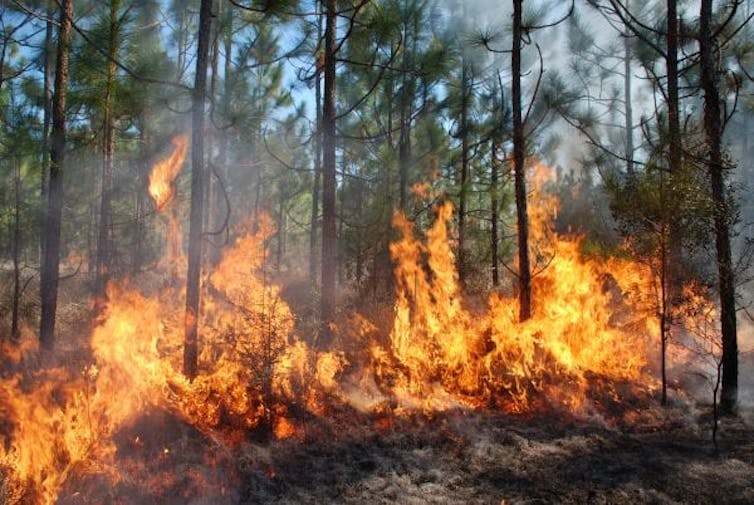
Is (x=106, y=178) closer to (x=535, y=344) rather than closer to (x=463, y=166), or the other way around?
(x=463, y=166)

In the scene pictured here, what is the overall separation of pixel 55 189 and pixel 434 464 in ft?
28.8

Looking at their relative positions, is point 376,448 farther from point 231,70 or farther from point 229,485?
point 231,70

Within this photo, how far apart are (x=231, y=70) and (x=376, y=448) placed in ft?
43.8

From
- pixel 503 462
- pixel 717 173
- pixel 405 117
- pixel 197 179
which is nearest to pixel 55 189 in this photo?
pixel 197 179

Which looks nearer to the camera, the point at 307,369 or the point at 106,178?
the point at 307,369

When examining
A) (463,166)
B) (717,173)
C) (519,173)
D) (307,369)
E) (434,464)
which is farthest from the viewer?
(463,166)

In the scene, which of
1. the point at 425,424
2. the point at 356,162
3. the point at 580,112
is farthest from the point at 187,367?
the point at 580,112

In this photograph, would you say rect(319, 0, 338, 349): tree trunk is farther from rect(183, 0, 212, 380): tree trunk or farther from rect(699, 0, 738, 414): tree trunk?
rect(699, 0, 738, 414): tree trunk

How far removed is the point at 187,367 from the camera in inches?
265

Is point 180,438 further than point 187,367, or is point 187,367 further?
point 187,367

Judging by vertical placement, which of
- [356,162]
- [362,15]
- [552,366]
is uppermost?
[362,15]

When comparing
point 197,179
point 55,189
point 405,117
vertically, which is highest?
point 405,117

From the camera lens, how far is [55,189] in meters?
9.24

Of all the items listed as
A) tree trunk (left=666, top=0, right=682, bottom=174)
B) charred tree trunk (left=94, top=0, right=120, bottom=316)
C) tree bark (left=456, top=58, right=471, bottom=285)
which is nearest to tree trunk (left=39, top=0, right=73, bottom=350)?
charred tree trunk (left=94, top=0, right=120, bottom=316)
